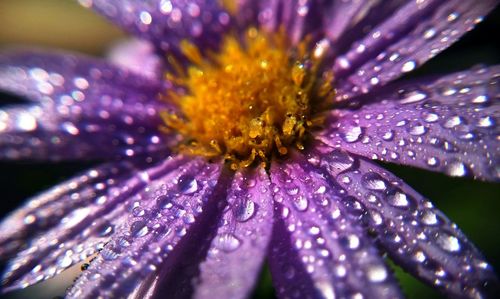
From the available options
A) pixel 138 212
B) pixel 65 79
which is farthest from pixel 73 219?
pixel 65 79

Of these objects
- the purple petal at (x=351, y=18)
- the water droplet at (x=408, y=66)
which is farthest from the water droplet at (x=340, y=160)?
the purple petal at (x=351, y=18)

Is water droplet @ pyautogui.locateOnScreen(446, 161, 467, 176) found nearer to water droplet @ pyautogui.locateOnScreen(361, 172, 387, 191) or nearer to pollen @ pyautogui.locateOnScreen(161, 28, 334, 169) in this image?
water droplet @ pyautogui.locateOnScreen(361, 172, 387, 191)

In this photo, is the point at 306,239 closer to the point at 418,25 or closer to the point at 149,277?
the point at 149,277

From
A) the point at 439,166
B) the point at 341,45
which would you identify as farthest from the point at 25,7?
the point at 439,166

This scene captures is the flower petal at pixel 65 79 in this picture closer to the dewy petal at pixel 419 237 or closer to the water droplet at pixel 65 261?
the water droplet at pixel 65 261

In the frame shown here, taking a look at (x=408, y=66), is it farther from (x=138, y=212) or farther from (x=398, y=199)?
(x=138, y=212)
